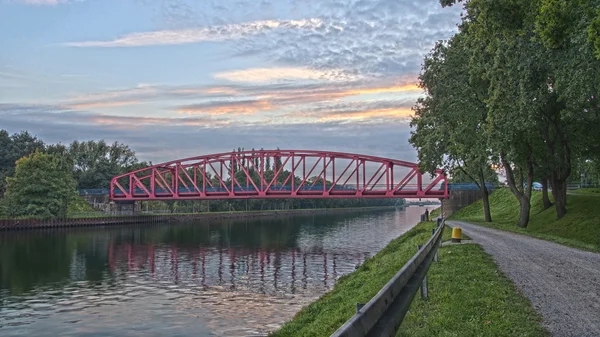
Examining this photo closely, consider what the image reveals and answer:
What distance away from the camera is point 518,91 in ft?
94.0

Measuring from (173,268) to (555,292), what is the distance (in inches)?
1242

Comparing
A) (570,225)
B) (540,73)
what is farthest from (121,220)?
(540,73)

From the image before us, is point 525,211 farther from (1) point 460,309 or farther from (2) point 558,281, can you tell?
(1) point 460,309

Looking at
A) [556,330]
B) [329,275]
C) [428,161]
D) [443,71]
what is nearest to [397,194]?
[428,161]

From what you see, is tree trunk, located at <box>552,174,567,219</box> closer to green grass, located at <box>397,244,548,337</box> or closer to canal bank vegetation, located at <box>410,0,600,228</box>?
canal bank vegetation, located at <box>410,0,600,228</box>

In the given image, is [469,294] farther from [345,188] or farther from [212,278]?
[345,188]

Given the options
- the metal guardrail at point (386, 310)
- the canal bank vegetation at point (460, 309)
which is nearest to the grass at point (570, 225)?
the canal bank vegetation at point (460, 309)

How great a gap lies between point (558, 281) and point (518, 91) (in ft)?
54.8

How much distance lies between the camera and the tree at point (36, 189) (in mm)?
87188

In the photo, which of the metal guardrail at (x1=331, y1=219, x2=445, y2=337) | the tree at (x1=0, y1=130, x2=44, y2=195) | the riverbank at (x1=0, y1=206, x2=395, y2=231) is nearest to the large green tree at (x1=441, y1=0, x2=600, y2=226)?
the metal guardrail at (x1=331, y1=219, x2=445, y2=337)

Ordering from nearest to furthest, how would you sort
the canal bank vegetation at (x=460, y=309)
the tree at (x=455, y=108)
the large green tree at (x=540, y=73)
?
the canal bank vegetation at (x=460, y=309) → the large green tree at (x=540, y=73) → the tree at (x=455, y=108)

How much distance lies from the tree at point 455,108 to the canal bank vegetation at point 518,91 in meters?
0.09

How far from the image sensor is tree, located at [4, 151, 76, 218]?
8719 cm

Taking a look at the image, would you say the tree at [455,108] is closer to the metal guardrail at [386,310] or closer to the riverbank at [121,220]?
the metal guardrail at [386,310]
